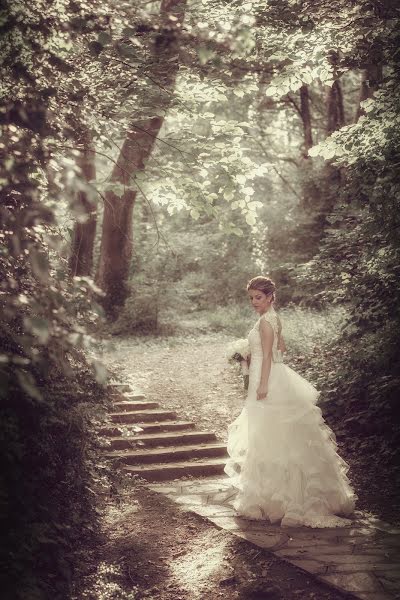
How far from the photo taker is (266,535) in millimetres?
4852

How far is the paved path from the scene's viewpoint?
13.0ft

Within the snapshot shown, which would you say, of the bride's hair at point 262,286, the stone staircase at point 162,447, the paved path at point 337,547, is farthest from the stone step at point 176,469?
the bride's hair at point 262,286

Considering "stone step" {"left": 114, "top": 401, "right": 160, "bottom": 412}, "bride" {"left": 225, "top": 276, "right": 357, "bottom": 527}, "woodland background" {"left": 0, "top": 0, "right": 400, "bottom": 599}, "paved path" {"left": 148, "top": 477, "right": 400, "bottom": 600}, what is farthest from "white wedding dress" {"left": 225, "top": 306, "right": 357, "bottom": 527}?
"stone step" {"left": 114, "top": 401, "right": 160, "bottom": 412}

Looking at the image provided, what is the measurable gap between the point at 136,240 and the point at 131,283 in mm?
2754

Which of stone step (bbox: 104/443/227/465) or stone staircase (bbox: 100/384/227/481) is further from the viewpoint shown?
Result: stone step (bbox: 104/443/227/465)

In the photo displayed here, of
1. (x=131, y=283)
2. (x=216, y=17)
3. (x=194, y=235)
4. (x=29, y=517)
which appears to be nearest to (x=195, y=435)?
(x=29, y=517)

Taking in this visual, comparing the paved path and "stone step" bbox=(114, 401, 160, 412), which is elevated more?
"stone step" bbox=(114, 401, 160, 412)

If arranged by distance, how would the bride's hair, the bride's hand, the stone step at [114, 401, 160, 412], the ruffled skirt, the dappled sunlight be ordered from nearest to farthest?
the dappled sunlight < the ruffled skirt < the bride's hand < the bride's hair < the stone step at [114, 401, 160, 412]

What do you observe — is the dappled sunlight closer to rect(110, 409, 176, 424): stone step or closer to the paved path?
the paved path

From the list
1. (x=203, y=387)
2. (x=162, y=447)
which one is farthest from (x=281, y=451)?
(x=203, y=387)

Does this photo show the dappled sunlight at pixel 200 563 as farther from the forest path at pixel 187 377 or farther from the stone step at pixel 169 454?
the forest path at pixel 187 377

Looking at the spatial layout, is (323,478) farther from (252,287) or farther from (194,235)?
(194,235)

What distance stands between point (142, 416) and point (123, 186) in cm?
349

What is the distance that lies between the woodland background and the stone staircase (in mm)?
1746
